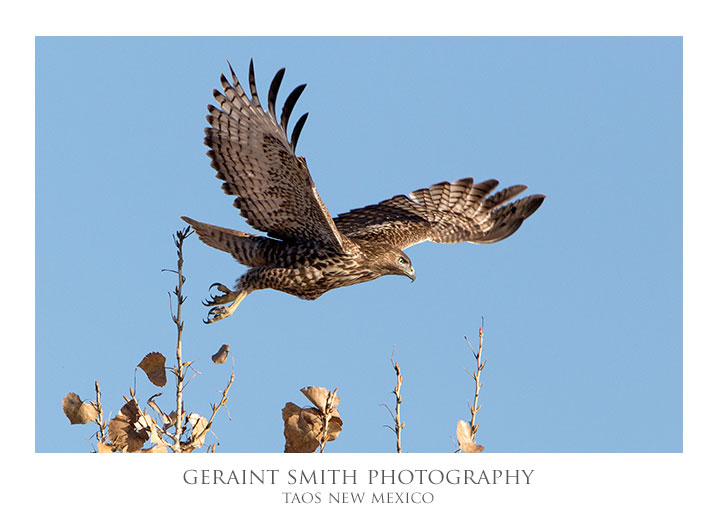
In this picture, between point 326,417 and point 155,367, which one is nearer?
point 326,417

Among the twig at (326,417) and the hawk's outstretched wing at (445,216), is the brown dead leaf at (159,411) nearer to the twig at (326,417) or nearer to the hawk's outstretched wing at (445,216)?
the twig at (326,417)

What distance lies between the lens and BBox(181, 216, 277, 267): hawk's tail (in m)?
7.01

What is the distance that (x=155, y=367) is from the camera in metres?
4.24

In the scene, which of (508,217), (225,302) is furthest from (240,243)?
(508,217)

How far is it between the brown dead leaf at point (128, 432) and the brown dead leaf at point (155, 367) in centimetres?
17

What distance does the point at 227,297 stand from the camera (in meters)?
7.23

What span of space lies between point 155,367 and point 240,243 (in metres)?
2.96

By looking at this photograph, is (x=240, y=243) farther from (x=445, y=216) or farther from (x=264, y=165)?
(x=445, y=216)

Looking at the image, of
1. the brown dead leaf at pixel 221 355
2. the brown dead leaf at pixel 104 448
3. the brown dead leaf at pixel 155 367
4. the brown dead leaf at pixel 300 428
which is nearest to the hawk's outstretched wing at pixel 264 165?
the brown dead leaf at pixel 221 355

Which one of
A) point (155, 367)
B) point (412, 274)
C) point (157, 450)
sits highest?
point (412, 274)

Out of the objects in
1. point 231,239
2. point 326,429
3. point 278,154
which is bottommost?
point 326,429
